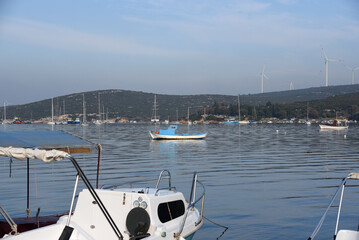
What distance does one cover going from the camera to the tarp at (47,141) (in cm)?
1838

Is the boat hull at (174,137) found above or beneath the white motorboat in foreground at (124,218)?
beneath

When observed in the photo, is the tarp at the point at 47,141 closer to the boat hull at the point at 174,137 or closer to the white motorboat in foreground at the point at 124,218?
the white motorboat in foreground at the point at 124,218

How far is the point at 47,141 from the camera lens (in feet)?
65.0

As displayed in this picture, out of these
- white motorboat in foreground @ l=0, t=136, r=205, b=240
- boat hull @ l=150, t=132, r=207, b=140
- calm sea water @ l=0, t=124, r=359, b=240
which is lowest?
calm sea water @ l=0, t=124, r=359, b=240

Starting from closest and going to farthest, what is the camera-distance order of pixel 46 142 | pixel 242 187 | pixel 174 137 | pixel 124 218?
pixel 124 218
pixel 46 142
pixel 242 187
pixel 174 137

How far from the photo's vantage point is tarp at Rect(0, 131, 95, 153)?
1838 centimetres

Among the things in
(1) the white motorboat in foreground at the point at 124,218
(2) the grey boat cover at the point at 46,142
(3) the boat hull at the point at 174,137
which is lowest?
(3) the boat hull at the point at 174,137

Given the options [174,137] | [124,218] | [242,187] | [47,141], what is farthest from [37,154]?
[174,137]

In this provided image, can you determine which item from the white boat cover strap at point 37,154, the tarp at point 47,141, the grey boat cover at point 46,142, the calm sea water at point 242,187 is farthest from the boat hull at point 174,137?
the white boat cover strap at point 37,154

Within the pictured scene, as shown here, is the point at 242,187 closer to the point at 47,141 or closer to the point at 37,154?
the point at 47,141

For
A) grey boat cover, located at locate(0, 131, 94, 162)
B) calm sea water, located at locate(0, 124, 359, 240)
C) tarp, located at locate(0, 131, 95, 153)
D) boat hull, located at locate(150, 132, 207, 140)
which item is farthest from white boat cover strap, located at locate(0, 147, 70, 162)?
boat hull, located at locate(150, 132, 207, 140)

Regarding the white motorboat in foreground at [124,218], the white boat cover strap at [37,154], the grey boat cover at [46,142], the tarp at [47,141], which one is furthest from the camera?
the tarp at [47,141]

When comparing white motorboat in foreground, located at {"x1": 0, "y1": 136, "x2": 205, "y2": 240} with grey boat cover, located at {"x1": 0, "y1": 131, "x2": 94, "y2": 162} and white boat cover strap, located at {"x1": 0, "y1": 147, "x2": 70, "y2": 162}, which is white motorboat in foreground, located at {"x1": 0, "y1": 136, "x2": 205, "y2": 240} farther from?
grey boat cover, located at {"x1": 0, "y1": 131, "x2": 94, "y2": 162}

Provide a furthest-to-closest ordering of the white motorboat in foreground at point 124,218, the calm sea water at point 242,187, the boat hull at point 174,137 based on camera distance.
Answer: the boat hull at point 174,137 < the calm sea water at point 242,187 < the white motorboat in foreground at point 124,218
